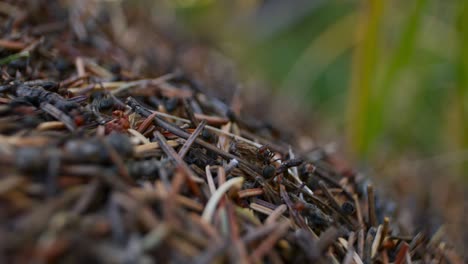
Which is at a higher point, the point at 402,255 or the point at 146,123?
the point at 146,123

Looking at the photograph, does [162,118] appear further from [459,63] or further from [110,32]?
[459,63]

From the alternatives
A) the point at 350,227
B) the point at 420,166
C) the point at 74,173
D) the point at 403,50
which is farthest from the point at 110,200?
the point at 420,166

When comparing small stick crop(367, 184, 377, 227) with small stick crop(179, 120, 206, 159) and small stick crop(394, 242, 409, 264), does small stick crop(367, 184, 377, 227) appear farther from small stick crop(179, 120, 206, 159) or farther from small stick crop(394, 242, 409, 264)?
small stick crop(179, 120, 206, 159)

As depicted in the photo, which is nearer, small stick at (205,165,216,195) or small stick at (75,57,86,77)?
small stick at (205,165,216,195)

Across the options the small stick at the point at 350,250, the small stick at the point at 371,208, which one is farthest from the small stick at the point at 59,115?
the small stick at the point at 371,208

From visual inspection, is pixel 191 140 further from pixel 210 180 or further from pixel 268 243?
pixel 268 243

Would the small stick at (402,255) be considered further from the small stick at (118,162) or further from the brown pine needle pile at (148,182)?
the small stick at (118,162)

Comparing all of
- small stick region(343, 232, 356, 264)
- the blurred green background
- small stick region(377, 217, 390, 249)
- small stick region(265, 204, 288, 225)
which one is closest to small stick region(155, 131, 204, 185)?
small stick region(265, 204, 288, 225)

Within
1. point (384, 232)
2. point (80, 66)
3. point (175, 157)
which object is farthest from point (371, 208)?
point (80, 66)
